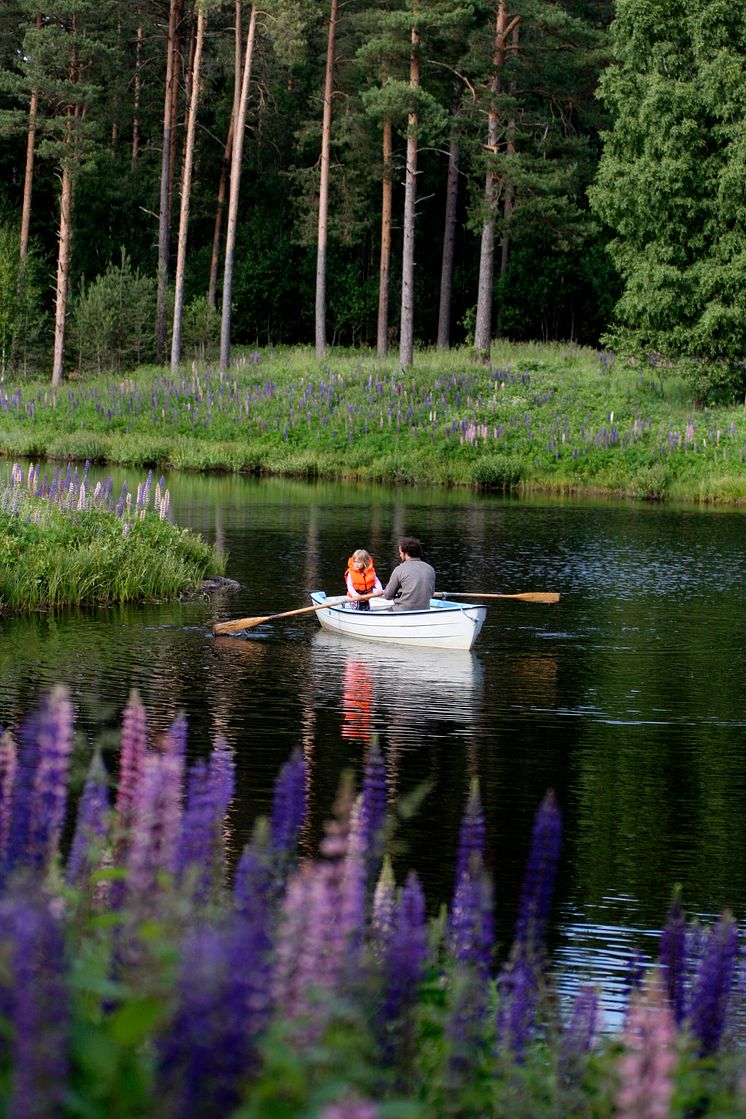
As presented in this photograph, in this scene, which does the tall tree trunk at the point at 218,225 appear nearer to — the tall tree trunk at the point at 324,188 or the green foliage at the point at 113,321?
the green foliage at the point at 113,321

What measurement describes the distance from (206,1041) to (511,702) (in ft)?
38.9

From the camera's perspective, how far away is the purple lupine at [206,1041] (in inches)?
99.3

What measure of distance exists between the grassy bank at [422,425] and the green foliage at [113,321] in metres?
3.62

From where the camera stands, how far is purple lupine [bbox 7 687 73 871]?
145 inches

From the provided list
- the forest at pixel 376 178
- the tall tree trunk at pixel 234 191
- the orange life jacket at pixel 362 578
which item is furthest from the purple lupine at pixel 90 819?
the tall tree trunk at pixel 234 191

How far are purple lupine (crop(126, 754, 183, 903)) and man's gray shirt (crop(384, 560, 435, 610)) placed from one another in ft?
Result: 41.6

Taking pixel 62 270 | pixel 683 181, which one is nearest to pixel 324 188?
pixel 62 270

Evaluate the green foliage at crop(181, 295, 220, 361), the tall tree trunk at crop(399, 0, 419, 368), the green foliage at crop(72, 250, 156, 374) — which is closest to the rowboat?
the tall tree trunk at crop(399, 0, 419, 368)

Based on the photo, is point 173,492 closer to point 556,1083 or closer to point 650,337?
point 650,337

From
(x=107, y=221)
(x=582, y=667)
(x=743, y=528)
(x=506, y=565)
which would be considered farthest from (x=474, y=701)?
(x=107, y=221)

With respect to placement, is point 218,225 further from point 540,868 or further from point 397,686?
point 540,868

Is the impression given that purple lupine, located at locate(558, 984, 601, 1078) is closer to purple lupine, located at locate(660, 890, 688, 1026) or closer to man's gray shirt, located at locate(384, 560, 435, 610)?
purple lupine, located at locate(660, 890, 688, 1026)

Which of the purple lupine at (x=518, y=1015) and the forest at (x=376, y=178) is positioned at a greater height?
the forest at (x=376, y=178)

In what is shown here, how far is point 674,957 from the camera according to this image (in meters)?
5.01
